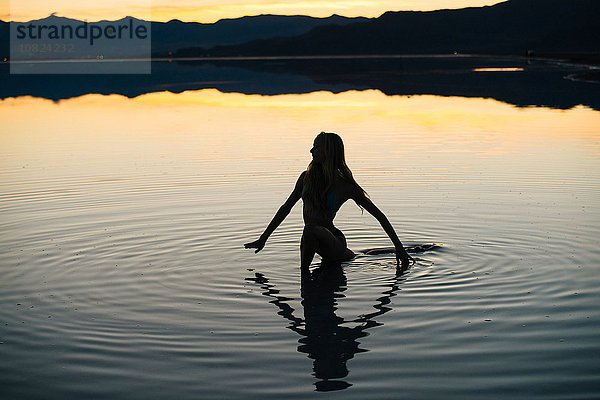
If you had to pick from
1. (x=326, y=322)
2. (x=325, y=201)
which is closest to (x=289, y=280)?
(x=325, y=201)

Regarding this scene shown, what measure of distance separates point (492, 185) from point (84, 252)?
7781 mm

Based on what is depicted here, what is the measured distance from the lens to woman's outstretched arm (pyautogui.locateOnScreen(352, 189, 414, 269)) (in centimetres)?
1062

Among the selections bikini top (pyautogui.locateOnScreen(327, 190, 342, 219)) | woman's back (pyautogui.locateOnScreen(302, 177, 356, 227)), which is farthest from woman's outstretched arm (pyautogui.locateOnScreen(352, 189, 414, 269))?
bikini top (pyautogui.locateOnScreen(327, 190, 342, 219))

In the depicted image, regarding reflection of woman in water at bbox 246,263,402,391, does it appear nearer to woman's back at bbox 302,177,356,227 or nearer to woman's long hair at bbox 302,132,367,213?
woman's back at bbox 302,177,356,227

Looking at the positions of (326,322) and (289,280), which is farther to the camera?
(289,280)

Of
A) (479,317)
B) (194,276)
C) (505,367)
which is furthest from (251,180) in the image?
(505,367)

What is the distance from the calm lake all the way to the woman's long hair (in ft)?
2.79

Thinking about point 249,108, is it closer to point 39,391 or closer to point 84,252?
point 84,252

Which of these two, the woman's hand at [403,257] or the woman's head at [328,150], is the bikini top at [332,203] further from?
the woman's hand at [403,257]

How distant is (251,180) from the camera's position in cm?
1870

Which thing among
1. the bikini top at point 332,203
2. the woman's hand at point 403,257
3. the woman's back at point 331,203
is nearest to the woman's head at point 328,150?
the woman's back at point 331,203

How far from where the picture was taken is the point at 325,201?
11047mm

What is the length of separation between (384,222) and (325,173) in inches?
33.2

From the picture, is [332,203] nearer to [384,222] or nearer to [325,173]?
[325,173]
